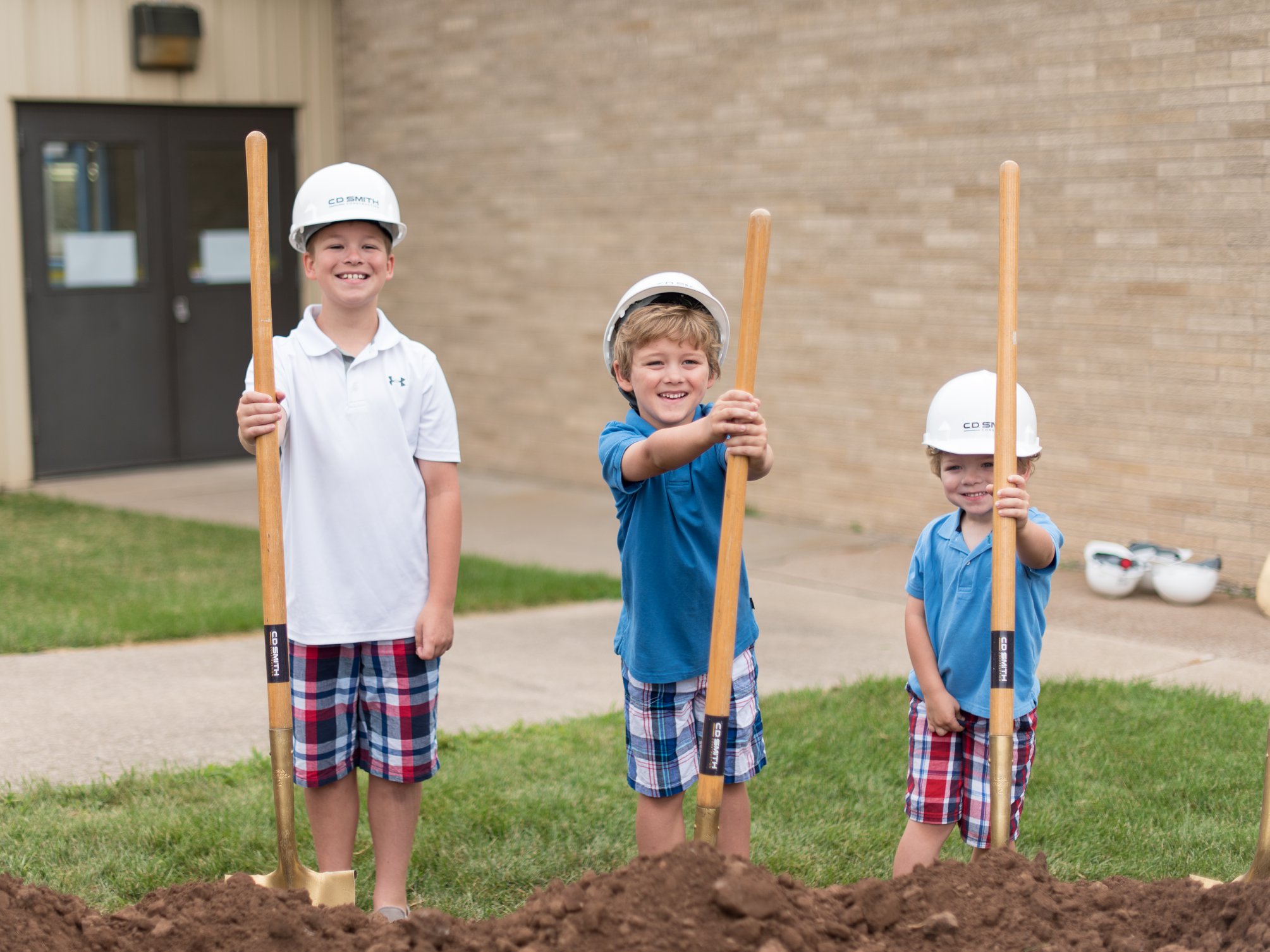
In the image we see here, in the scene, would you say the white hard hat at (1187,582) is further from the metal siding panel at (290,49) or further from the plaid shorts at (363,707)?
the metal siding panel at (290,49)

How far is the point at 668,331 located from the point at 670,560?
50 cm

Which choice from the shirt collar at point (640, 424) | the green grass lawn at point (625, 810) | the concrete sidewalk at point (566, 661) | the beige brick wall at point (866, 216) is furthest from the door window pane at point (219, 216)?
the shirt collar at point (640, 424)

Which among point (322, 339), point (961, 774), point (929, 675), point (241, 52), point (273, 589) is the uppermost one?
point (241, 52)

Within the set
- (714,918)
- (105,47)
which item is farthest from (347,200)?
(105,47)

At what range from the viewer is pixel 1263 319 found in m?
6.91

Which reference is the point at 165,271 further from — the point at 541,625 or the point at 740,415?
the point at 740,415

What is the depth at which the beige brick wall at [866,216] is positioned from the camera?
7.12 meters

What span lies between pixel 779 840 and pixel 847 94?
554 centimetres

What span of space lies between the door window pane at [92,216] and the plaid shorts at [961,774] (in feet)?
29.1

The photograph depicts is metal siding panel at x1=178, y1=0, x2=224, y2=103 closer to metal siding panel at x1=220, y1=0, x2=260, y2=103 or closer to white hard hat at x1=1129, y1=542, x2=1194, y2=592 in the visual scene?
metal siding panel at x1=220, y1=0, x2=260, y2=103

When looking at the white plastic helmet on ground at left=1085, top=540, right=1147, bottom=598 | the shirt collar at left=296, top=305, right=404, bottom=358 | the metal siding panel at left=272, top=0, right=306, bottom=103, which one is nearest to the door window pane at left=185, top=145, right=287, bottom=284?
the metal siding panel at left=272, top=0, right=306, bottom=103

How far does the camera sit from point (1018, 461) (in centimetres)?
333

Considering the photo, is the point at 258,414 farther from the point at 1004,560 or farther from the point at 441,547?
the point at 1004,560

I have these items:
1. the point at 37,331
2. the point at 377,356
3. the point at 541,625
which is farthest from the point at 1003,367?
the point at 37,331
